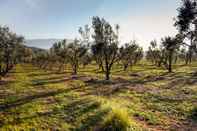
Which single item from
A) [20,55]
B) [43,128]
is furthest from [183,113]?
[20,55]

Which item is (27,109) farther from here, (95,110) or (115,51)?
(115,51)

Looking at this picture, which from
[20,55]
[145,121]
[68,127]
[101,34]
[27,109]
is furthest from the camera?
[20,55]

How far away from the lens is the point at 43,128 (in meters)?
15.8

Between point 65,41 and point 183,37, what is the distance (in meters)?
49.8

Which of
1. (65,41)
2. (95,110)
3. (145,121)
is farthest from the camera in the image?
(65,41)

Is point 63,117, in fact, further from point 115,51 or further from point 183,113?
point 115,51

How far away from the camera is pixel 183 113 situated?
19359 millimetres

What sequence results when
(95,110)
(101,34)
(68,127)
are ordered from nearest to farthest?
(68,127) < (95,110) < (101,34)

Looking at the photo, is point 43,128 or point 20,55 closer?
point 43,128

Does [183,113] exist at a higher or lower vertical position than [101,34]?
lower

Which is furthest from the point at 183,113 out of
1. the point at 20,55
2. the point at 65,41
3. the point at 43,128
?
the point at 65,41

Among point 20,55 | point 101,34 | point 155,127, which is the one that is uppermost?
point 101,34

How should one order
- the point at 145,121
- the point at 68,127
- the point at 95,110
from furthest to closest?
the point at 95,110 → the point at 145,121 → the point at 68,127

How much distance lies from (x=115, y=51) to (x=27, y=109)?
2777 cm
